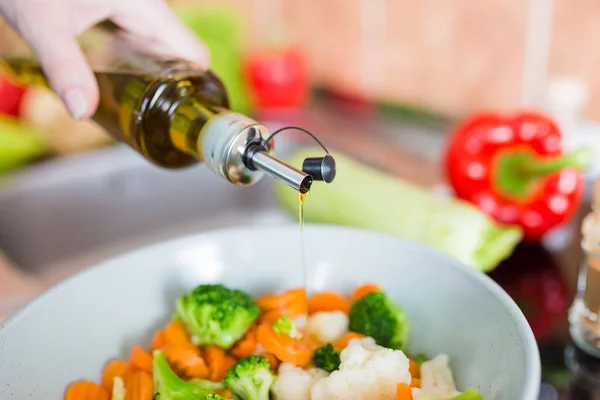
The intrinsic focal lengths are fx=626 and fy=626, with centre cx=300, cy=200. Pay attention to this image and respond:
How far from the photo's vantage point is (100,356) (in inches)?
28.0

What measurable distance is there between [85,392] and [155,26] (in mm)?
518

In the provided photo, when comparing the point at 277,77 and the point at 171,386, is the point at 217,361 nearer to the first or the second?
the point at 171,386

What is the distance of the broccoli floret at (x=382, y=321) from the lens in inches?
27.3

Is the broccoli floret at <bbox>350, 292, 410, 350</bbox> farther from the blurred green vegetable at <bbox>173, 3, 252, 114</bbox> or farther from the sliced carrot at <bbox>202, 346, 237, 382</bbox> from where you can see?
the blurred green vegetable at <bbox>173, 3, 252, 114</bbox>

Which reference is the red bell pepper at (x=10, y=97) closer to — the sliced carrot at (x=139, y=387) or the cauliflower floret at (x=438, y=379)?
the sliced carrot at (x=139, y=387)

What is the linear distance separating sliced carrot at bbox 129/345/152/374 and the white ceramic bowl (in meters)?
0.03

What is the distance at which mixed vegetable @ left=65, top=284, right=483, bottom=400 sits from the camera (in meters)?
0.62

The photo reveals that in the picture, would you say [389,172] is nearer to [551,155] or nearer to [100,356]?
[551,155]

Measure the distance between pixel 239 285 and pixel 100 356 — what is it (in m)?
0.19

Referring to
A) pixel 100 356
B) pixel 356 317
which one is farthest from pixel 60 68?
pixel 356 317

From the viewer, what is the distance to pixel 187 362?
69cm

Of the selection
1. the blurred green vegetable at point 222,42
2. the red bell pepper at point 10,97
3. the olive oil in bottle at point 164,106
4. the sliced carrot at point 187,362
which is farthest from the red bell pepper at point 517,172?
the red bell pepper at point 10,97

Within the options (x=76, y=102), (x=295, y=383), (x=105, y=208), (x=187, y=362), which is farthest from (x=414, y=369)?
(x=105, y=208)

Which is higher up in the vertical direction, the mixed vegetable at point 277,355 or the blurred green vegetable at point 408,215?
the mixed vegetable at point 277,355
